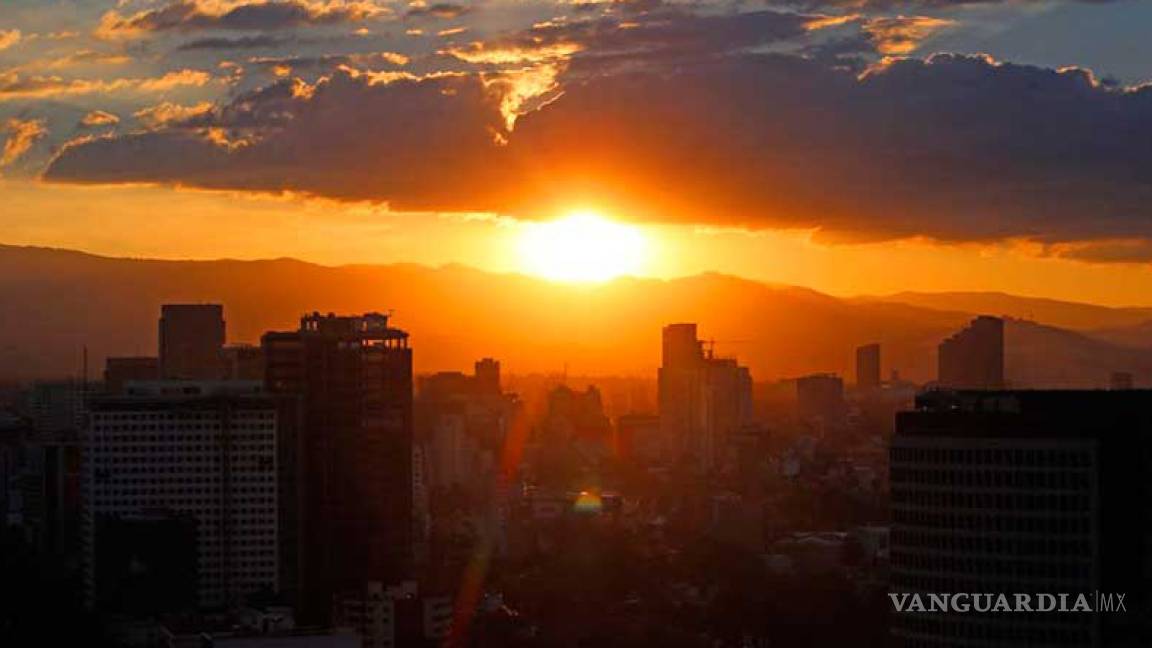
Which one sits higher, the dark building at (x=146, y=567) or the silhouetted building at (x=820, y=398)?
the silhouetted building at (x=820, y=398)

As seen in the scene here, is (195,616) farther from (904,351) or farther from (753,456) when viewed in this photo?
(904,351)

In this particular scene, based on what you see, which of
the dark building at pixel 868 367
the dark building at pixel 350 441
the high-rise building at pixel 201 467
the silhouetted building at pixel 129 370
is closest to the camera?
the high-rise building at pixel 201 467

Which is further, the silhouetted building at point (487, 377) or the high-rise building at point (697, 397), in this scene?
the silhouetted building at point (487, 377)

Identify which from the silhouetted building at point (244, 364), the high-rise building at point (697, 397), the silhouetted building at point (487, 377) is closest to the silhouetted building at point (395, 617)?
the silhouetted building at point (244, 364)

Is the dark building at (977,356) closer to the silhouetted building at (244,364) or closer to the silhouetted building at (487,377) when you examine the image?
the silhouetted building at (487,377)

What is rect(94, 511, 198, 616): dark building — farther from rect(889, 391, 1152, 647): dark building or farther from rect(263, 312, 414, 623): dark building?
rect(889, 391, 1152, 647): dark building

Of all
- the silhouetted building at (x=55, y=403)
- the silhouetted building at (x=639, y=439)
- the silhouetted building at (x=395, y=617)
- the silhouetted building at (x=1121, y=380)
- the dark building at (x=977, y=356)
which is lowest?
the silhouetted building at (x=395, y=617)

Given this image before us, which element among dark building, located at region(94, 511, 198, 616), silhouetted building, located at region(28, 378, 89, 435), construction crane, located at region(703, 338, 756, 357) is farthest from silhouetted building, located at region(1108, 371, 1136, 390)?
construction crane, located at region(703, 338, 756, 357)
